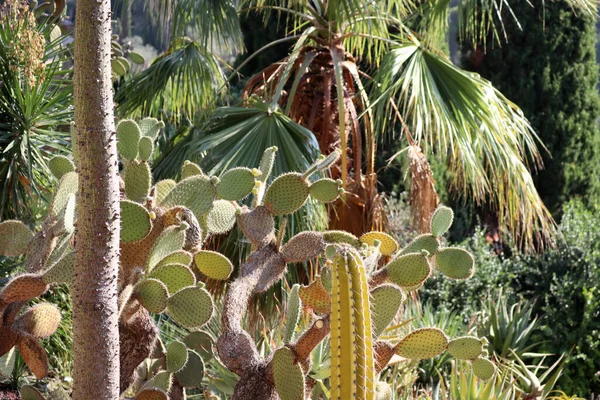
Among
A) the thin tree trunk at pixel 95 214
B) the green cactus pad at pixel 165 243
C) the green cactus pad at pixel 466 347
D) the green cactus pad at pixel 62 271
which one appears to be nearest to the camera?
the thin tree trunk at pixel 95 214

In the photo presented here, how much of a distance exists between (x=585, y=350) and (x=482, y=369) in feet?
12.8

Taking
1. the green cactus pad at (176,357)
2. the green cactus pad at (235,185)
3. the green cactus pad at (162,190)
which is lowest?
the green cactus pad at (176,357)

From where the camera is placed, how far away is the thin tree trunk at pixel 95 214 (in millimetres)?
1962

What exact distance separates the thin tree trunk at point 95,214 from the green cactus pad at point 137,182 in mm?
630

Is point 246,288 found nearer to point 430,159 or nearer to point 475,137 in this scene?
point 475,137

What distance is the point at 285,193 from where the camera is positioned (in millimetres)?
2791

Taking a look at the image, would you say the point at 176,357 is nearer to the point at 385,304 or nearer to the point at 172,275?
the point at 172,275

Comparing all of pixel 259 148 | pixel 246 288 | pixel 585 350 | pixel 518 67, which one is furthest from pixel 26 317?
pixel 518 67

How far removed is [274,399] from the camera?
260cm

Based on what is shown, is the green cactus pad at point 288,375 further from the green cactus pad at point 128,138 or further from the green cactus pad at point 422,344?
the green cactus pad at point 128,138

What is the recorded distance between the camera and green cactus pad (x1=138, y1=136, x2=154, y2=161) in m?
2.84

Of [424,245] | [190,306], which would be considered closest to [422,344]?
[424,245]

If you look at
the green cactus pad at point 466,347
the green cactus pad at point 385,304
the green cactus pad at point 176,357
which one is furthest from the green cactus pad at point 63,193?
the green cactus pad at point 466,347

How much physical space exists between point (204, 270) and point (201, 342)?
56 centimetres
